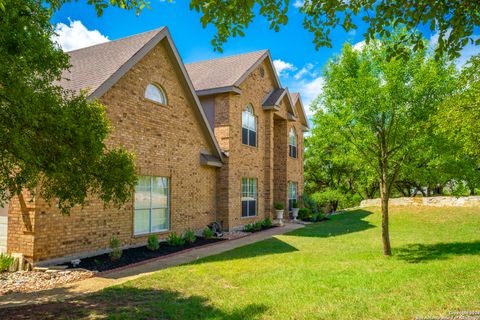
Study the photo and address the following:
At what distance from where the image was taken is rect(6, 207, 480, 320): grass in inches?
233

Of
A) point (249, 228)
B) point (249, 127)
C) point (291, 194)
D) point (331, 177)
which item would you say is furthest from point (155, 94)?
point (331, 177)

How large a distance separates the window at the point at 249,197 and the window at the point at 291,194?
17.8ft

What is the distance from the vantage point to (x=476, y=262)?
952cm

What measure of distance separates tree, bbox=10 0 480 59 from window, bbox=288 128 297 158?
2001 cm

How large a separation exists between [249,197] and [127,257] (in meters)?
10.4

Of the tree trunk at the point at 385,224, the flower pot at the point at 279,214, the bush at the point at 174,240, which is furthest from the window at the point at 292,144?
the tree trunk at the point at 385,224

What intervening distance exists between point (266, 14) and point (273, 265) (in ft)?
21.6

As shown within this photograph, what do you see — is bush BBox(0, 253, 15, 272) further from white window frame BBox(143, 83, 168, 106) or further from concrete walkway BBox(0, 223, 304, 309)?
white window frame BBox(143, 83, 168, 106)

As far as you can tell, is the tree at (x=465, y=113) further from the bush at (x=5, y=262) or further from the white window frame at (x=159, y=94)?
the bush at (x=5, y=262)

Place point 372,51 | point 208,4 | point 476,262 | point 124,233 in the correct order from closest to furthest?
point 208,4, point 476,262, point 372,51, point 124,233

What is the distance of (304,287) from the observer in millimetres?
7367

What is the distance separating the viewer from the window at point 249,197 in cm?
1990

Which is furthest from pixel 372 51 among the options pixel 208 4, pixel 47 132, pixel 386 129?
pixel 47 132

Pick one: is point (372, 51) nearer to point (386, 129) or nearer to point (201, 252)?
point (386, 129)
